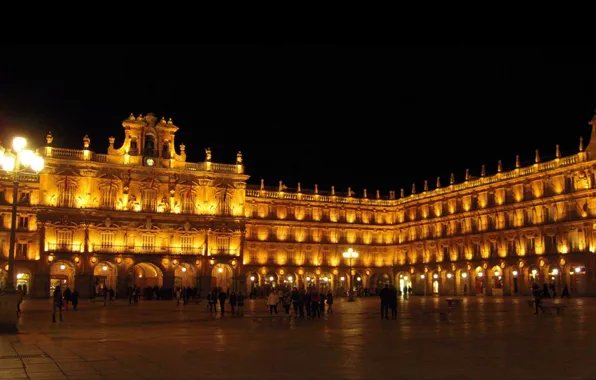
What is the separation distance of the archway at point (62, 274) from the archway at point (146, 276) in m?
6.89

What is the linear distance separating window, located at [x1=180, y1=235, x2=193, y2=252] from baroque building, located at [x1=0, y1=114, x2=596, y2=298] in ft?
0.43

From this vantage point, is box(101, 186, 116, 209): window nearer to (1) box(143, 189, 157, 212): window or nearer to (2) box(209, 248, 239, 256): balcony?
(1) box(143, 189, 157, 212): window

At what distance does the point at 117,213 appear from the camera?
7506cm

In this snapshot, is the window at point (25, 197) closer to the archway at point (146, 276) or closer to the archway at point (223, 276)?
the archway at point (146, 276)

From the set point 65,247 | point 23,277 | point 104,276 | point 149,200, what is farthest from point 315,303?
point 23,277

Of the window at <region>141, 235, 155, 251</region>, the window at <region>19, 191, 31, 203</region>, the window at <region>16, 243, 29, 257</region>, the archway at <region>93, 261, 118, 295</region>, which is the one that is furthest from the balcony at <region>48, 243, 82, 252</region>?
the window at <region>19, 191, 31, 203</region>

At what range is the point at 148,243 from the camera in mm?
76688

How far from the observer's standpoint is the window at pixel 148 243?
7638 centimetres

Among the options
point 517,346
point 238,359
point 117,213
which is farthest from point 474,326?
point 117,213

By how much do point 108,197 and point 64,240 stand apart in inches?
257

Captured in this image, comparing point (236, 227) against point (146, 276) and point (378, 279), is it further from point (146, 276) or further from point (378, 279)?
point (378, 279)

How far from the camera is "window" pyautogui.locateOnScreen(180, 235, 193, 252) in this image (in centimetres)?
7838

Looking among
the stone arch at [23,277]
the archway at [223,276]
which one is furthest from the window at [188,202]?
the stone arch at [23,277]

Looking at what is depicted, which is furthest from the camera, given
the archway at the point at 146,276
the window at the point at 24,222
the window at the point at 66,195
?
the archway at the point at 146,276
